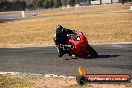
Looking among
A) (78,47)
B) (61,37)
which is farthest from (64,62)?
(61,37)

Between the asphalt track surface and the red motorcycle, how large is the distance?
0.31 meters

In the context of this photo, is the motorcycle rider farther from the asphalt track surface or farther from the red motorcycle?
the asphalt track surface

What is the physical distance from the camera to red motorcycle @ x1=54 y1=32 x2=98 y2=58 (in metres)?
17.3

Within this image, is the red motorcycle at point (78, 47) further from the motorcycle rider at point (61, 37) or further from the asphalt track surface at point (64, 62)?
the asphalt track surface at point (64, 62)

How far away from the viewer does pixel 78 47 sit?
1733 centimetres

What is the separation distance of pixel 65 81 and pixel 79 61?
4132mm

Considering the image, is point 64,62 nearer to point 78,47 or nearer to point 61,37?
point 78,47

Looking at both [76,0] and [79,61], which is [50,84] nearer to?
[79,61]

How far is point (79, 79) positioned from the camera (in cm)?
1188

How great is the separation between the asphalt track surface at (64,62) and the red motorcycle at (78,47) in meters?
0.31

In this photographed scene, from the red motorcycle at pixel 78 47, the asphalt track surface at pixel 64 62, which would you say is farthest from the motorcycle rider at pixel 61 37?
the asphalt track surface at pixel 64 62

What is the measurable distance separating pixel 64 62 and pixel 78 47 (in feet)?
3.44

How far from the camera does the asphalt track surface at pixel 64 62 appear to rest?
14852 mm

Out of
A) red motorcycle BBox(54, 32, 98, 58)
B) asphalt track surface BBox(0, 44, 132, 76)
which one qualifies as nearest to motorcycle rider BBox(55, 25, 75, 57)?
red motorcycle BBox(54, 32, 98, 58)
